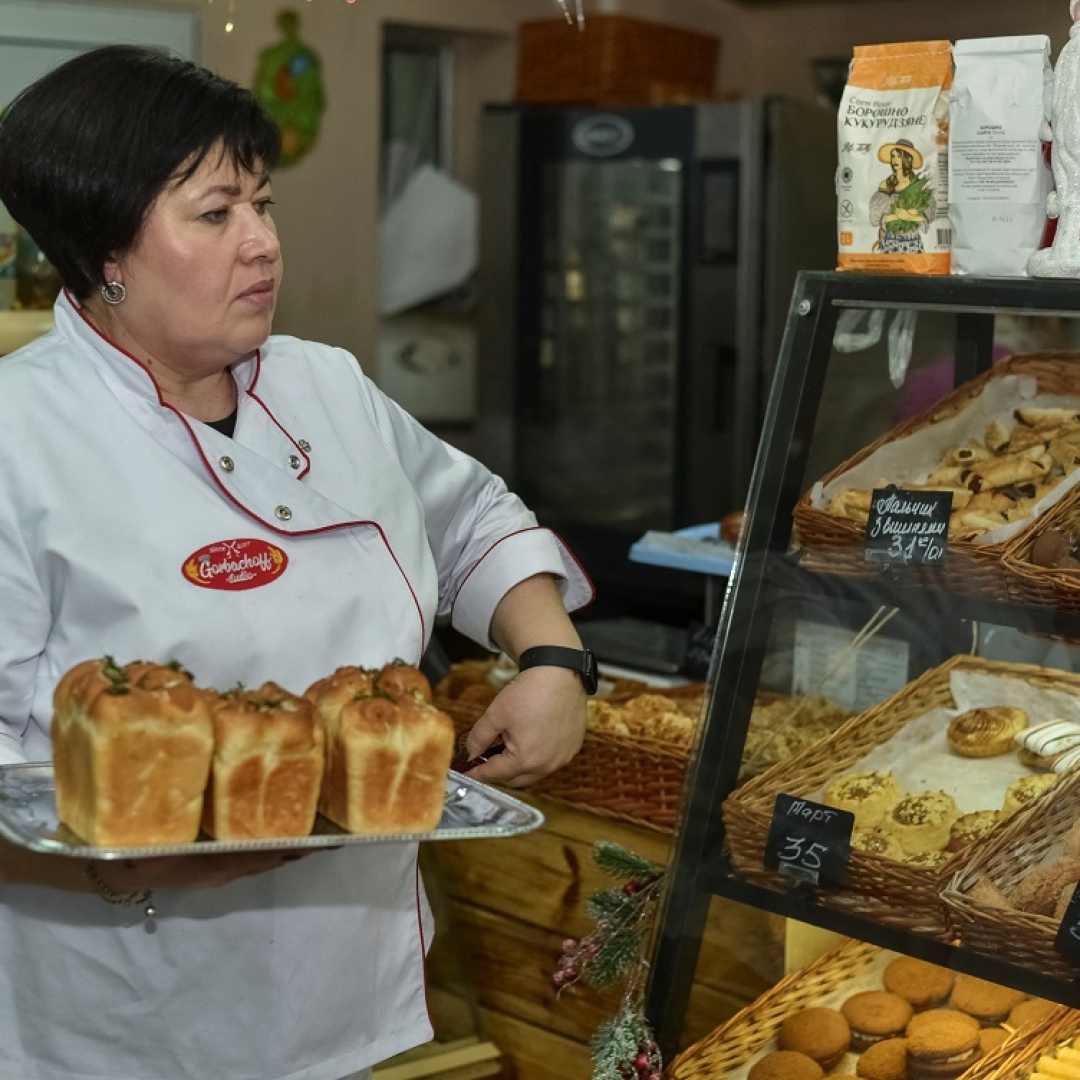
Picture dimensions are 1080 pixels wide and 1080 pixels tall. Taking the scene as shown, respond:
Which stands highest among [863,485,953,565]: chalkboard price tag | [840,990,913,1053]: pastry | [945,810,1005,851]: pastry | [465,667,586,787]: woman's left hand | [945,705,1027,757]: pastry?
[863,485,953,565]: chalkboard price tag

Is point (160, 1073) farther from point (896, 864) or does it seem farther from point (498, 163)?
point (498, 163)

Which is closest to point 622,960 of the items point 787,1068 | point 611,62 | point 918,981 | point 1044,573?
point 787,1068

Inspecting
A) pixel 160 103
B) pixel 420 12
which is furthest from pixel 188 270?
pixel 420 12

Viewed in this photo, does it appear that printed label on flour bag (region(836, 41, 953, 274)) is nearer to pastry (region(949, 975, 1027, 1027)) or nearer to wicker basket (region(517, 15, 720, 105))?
pastry (region(949, 975, 1027, 1027))

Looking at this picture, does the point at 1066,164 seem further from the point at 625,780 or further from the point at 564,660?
the point at 625,780

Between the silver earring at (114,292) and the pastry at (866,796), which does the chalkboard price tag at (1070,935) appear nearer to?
the pastry at (866,796)

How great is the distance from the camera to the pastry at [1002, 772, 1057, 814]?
182 centimetres

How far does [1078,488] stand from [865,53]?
0.55m

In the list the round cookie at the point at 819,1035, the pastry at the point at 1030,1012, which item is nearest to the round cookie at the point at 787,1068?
the round cookie at the point at 819,1035

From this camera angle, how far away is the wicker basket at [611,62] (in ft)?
15.3

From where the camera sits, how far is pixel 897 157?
1874 mm

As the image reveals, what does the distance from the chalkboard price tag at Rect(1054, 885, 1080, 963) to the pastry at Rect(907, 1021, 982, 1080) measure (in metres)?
0.24

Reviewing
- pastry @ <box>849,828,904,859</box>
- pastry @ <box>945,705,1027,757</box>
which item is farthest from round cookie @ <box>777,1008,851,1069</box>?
pastry @ <box>945,705,1027,757</box>

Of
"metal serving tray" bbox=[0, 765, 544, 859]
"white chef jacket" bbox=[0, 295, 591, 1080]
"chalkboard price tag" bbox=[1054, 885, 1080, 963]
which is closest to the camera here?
"metal serving tray" bbox=[0, 765, 544, 859]
